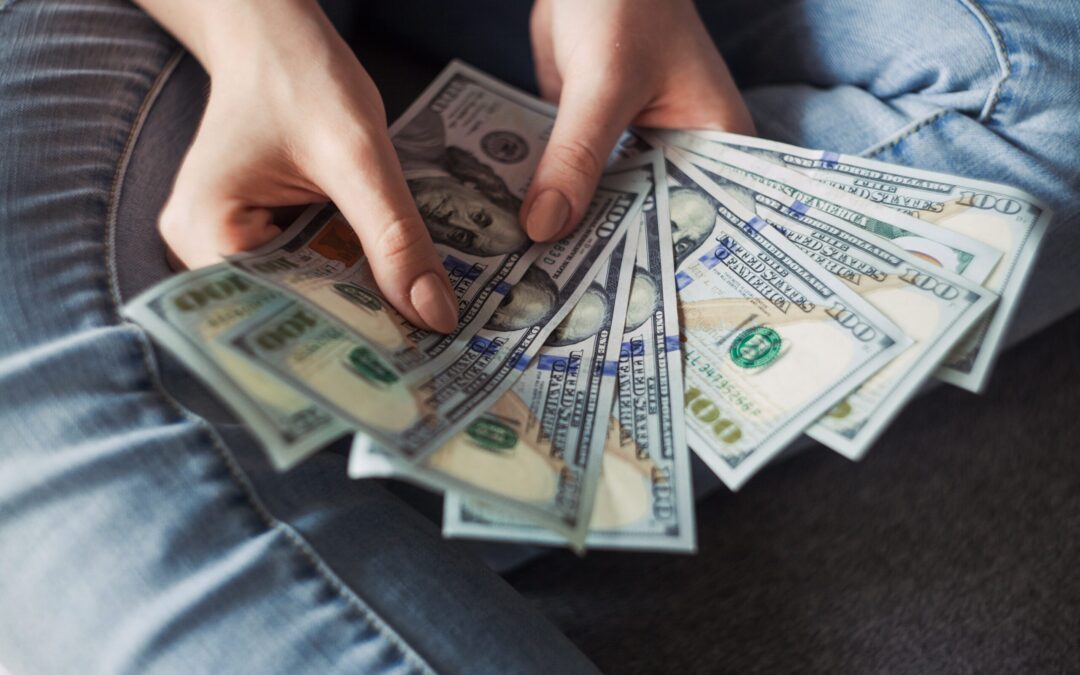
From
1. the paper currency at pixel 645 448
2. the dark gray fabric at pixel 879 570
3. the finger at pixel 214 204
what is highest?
the finger at pixel 214 204

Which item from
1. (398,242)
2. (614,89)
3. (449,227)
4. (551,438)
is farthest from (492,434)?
(614,89)

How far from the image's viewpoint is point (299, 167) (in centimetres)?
67

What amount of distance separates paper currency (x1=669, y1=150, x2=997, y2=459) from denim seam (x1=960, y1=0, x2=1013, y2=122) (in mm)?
188

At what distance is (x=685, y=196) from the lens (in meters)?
0.81

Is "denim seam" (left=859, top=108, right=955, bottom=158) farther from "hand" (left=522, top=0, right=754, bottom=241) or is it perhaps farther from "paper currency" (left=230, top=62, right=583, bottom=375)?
"paper currency" (left=230, top=62, right=583, bottom=375)

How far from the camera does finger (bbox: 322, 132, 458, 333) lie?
63 cm

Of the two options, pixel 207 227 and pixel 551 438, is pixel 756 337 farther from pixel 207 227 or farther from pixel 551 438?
Answer: pixel 207 227

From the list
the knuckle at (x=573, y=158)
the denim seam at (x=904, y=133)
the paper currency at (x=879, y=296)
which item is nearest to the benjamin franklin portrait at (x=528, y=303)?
the knuckle at (x=573, y=158)

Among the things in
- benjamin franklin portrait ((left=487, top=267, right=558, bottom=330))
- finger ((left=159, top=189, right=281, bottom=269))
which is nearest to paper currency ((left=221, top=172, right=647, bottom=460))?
benjamin franklin portrait ((left=487, top=267, right=558, bottom=330))

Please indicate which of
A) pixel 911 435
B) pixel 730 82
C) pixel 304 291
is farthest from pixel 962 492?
pixel 304 291

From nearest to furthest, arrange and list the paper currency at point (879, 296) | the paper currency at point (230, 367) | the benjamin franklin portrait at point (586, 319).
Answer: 1. the paper currency at point (230, 367)
2. the paper currency at point (879, 296)
3. the benjamin franklin portrait at point (586, 319)

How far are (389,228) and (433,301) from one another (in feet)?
0.23

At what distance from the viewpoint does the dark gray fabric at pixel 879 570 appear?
896 millimetres

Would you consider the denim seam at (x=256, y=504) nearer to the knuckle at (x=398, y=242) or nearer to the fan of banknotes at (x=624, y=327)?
the fan of banknotes at (x=624, y=327)
